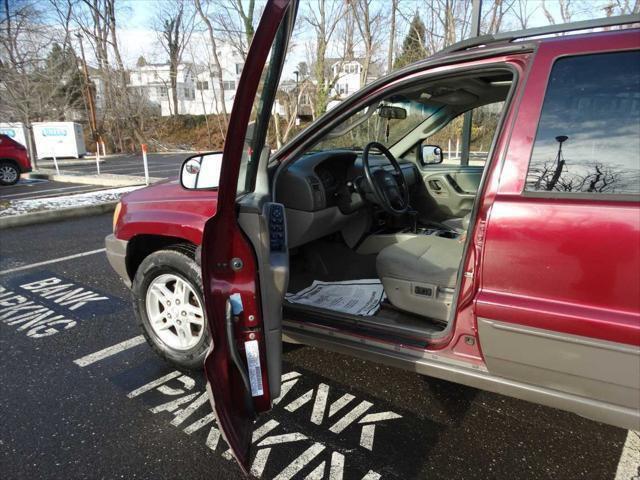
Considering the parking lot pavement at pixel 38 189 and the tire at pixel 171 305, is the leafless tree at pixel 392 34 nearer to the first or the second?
the parking lot pavement at pixel 38 189

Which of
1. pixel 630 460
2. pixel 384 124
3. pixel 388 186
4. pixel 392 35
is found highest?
pixel 392 35

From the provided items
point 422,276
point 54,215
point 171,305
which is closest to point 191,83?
point 54,215

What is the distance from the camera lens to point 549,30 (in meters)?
1.82

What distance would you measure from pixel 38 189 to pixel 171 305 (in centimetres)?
1105

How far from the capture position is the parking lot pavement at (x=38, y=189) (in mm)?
10266

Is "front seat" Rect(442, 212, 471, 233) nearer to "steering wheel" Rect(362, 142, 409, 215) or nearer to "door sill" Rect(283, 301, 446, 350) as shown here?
"steering wheel" Rect(362, 142, 409, 215)

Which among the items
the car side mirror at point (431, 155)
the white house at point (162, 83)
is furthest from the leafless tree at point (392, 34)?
the white house at point (162, 83)

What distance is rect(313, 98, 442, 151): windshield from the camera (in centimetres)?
306

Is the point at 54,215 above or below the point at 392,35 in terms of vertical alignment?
below

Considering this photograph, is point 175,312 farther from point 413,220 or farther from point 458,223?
point 458,223

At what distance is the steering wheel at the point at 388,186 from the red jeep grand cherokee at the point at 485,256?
526 mm

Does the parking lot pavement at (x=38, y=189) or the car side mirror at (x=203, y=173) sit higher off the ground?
the car side mirror at (x=203, y=173)

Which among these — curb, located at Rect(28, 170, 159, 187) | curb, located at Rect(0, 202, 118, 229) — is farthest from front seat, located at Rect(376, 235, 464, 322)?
curb, located at Rect(28, 170, 159, 187)

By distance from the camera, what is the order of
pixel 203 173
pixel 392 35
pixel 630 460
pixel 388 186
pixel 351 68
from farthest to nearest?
pixel 351 68, pixel 392 35, pixel 388 186, pixel 203 173, pixel 630 460
